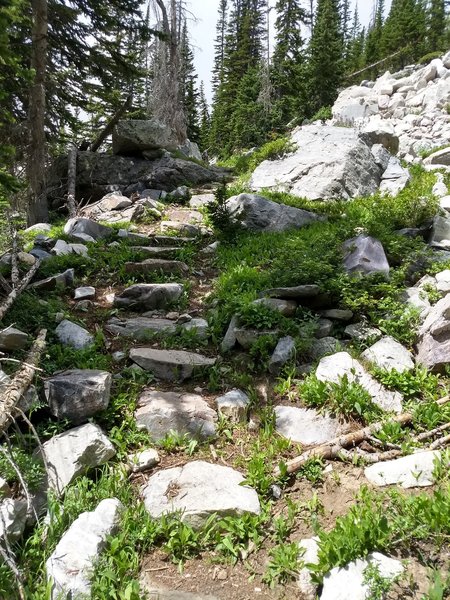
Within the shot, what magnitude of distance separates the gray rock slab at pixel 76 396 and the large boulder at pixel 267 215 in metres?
6.32

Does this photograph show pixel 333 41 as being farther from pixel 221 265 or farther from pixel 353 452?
pixel 353 452

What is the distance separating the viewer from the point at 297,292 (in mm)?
5910

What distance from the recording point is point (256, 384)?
5.04m

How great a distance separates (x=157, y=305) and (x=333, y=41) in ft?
97.2

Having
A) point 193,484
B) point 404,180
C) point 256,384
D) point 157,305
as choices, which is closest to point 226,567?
point 193,484

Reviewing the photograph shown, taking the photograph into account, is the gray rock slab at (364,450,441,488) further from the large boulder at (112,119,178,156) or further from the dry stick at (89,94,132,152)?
the dry stick at (89,94,132,152)

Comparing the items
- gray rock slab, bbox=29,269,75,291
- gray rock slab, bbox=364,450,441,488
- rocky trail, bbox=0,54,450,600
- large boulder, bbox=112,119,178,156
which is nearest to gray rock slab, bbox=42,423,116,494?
rocky trail, bbox=0,54,450,600

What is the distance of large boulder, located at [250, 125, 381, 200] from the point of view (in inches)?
457

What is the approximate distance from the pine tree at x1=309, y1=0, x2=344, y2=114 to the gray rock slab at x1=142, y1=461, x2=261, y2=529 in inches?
1201

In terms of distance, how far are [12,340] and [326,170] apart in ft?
32.4

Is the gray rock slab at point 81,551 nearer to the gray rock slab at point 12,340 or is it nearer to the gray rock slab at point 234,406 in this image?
the gray rock slab at point 234,406

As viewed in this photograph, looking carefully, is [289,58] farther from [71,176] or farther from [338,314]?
[338,314]

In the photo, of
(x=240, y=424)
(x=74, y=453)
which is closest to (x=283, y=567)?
(x=240, y=424)

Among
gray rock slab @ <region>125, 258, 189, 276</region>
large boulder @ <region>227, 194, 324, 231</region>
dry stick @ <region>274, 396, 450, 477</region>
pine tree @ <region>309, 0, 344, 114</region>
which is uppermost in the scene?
pine tree @ <region>309, 0, 344, 114</region>
